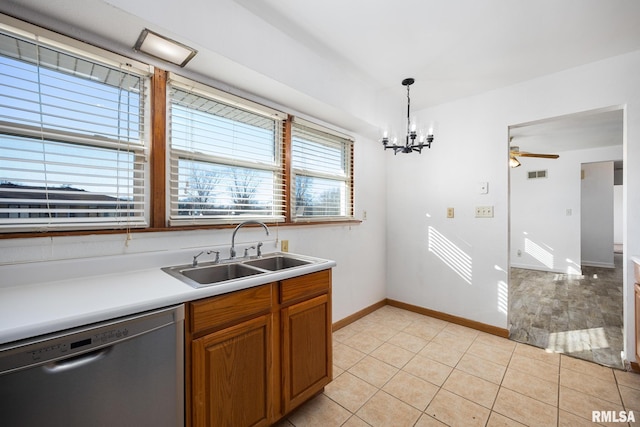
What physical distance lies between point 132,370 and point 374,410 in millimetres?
1448

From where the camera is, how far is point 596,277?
Result: 4.94m

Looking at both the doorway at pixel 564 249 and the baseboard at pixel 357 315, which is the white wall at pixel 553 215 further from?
the baseboard at pixel 357 315

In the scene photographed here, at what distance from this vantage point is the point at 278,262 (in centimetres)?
204

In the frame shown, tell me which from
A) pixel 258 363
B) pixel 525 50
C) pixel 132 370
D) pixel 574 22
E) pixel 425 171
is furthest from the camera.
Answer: pixel 425 171

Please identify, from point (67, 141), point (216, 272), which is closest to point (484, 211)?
point (216, 272)

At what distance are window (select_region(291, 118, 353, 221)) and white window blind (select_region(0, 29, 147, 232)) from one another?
1.23 m

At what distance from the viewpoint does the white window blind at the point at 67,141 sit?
3.99 feet

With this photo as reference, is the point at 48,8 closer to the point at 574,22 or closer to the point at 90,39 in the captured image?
the point at 90,39

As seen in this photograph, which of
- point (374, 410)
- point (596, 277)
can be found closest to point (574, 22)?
point (374, 410)

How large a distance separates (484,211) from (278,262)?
7.47 ft

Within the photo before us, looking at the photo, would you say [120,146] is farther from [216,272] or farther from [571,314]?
[571,314]

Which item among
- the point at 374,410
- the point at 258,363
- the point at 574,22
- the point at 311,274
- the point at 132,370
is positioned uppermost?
the point at 574,22

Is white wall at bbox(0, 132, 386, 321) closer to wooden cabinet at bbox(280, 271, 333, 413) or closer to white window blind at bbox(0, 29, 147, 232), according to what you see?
white window blind at bbox(0, 29, 147, 232)

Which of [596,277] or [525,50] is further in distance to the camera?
[596,277]
